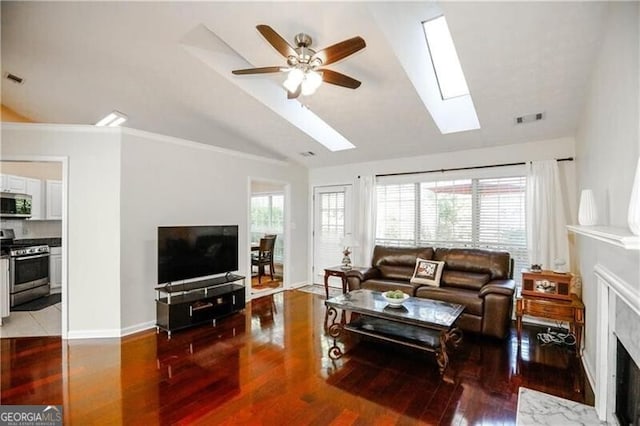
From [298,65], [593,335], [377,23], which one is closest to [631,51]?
[377,23]

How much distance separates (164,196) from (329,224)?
3144 mm

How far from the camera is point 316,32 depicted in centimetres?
270

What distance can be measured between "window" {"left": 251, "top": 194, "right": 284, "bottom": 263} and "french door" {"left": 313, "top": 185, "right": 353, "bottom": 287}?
1.82m

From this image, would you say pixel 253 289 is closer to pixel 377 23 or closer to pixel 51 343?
pixel 51 343

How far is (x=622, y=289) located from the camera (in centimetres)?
167

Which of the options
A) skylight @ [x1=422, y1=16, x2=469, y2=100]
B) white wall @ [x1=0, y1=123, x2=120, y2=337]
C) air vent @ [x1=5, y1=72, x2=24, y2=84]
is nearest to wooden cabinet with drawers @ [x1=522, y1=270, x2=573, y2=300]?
skylight @ [x1=422, y1=16, x2=469, y2=100]

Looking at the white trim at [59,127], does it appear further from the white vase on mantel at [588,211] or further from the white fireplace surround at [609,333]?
the white fireplace surround at [609,333]

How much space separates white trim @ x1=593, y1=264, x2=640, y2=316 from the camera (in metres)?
1.46

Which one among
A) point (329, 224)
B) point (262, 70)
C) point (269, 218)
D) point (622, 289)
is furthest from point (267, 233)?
point (622, 289)

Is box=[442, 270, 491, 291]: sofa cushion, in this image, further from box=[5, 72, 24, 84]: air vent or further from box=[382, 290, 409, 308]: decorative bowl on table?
box=[5, 72, 24, 84]: air vent

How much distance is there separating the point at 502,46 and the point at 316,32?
1.57 m

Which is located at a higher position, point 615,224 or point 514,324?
point 615,224

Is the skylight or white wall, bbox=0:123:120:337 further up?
the skylight

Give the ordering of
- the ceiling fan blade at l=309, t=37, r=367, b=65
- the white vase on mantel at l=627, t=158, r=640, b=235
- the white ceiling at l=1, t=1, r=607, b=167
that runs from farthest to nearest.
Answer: the white ceiling at l=1, t=1, r=607, b=167 < the ceiling fan blade at l=309, t=37, r=367, b=65 < the white vase on mantel at l=627, t=158, r=640, b=235
